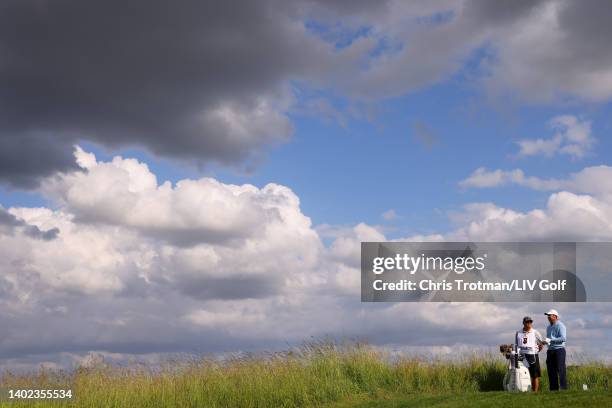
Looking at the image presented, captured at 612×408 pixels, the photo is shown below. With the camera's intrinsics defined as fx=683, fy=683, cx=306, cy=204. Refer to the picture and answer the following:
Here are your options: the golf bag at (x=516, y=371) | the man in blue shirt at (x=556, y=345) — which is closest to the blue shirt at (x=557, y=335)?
the man in blue shirt at (x=556, y=345)

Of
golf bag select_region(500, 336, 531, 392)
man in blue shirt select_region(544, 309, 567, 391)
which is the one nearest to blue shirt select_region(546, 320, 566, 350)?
man in blue shirt select_region(544, 309, 567, 391)

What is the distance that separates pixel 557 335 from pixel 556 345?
12.4 inches

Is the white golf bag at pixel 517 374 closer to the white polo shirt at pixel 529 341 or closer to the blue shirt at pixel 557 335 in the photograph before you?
the white polo shirt at pixel 529 341

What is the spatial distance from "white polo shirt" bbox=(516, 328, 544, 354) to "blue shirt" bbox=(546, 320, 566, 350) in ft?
1.45

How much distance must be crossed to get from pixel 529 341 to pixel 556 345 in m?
0.81

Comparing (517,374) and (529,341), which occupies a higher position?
(529,341)

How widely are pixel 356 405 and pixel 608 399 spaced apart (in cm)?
820

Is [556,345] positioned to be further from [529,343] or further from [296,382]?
[296,382]

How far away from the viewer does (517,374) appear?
866 inches

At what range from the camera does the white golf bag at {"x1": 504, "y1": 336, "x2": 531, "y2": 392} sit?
21920 mm

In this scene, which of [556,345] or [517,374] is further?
[517,374]

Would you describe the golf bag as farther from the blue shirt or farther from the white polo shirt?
the blue shirt

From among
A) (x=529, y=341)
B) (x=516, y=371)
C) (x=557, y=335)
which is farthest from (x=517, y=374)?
(x=557, y=335)

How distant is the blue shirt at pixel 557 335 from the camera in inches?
835
